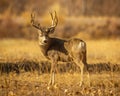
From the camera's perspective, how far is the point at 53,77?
1209cm

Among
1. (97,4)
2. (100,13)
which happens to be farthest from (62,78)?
(97,4)

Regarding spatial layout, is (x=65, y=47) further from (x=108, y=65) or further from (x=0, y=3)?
(x=0, y=3)

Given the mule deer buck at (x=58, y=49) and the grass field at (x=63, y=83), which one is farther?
the mule deer buck at (x=58, y=49)

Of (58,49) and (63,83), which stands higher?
(58,49)

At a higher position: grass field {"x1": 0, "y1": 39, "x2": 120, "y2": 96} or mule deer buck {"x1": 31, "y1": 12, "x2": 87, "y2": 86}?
mule deer buck {"x1": 31, "y1": 12, "x2": 87, "y2": 86}

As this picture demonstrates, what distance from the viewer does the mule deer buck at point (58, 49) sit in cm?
1203

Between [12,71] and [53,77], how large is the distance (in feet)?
6.65

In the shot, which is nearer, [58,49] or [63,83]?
[63,83]

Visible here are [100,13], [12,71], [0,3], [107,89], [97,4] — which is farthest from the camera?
[0,3]

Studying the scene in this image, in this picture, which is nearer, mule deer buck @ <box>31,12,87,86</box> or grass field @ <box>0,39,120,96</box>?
grass field @ <box>0,39,120,96</box>

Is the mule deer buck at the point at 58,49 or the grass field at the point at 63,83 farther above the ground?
the mule deer buck at the point at 58,49

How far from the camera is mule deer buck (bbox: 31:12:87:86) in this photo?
39.5 feet

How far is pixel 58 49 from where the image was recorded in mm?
12383

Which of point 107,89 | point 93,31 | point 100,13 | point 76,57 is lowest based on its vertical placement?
point 107,89
